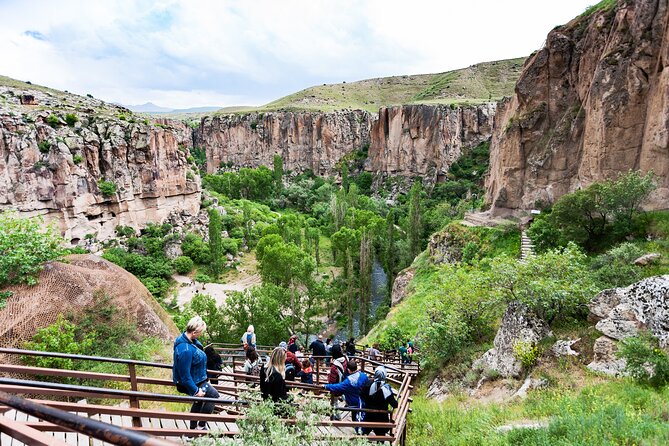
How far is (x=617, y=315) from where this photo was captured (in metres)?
9.94

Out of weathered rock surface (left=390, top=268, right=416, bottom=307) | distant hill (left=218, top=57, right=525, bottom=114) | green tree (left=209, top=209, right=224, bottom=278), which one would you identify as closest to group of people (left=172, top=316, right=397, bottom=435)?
weathered rock surface (left=390, top=268, right=416, bottom=307)

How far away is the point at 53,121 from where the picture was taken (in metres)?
42.7

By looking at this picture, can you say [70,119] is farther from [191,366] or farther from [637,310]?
[637,310]

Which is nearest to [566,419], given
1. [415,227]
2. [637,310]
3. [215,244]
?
Answer: [637,310]

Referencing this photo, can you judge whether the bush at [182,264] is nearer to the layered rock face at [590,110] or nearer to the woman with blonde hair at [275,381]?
the layered rock face at [590,110]

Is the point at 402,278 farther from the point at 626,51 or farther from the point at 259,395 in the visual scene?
the point at 259,395

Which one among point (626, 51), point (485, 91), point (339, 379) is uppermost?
point (485, 91)

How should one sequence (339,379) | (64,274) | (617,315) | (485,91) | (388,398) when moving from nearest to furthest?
1. (388,398)
2. (339,379)
3. (617,315)
4. (64,274)
5. (485,91)

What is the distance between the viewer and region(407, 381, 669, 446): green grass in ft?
17.6

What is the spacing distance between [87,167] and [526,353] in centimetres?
4930

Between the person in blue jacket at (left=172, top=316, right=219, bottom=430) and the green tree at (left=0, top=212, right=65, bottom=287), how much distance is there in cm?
879

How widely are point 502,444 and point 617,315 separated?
6404 millimetres

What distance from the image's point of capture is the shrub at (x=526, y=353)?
10.5 metres

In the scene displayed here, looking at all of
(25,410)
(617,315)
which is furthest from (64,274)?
(617,315)
